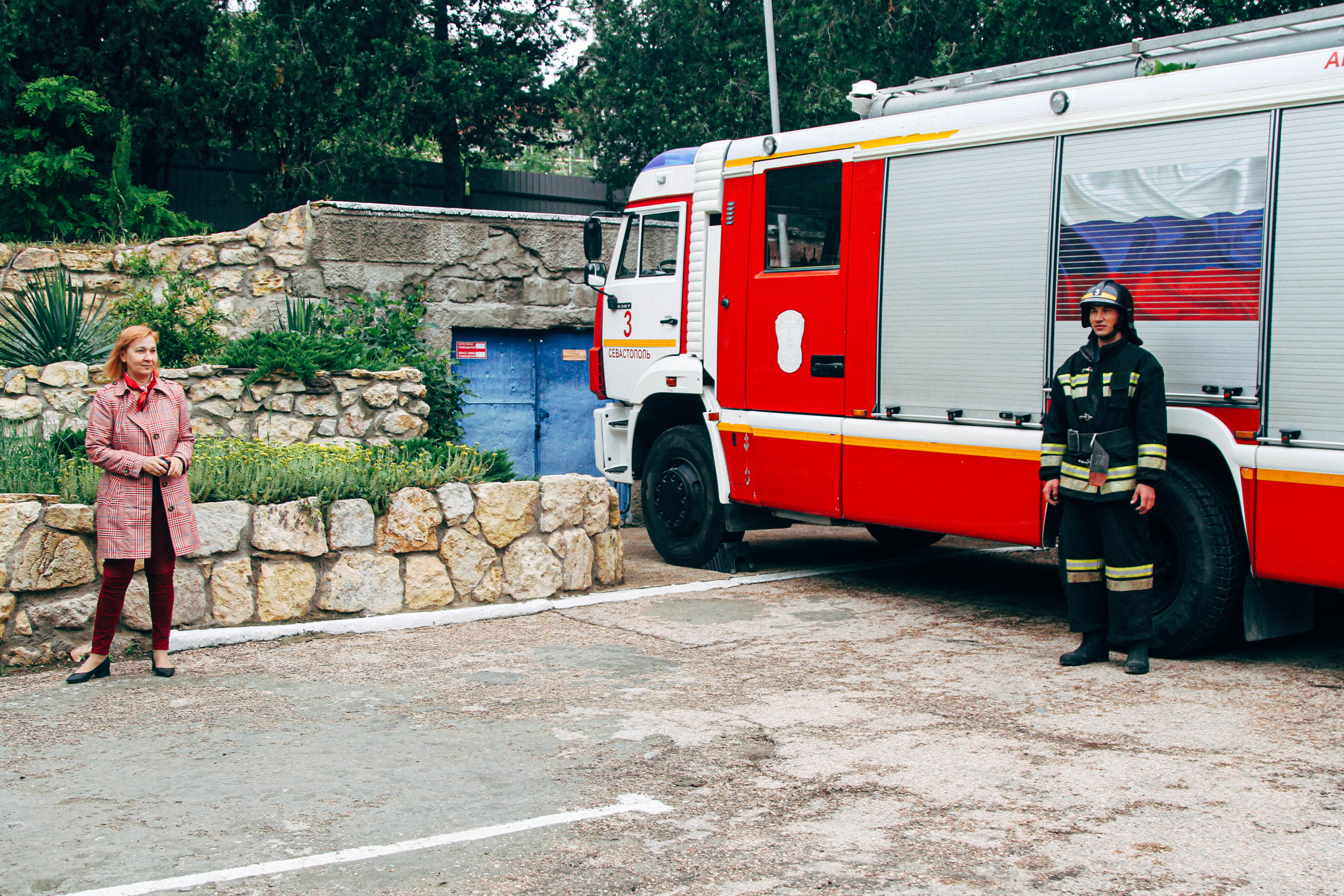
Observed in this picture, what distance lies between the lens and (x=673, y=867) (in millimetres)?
4059

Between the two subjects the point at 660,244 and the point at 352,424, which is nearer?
the point at 660,244

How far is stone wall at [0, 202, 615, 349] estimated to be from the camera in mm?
11656

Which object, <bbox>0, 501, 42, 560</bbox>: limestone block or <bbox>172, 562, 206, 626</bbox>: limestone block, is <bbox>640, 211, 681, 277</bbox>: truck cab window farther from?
<bbox>0, 501, 42, 560</bbox>: limestone block

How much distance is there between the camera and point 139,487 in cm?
645

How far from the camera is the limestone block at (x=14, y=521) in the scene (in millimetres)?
6711

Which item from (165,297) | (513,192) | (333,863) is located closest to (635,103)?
(513,192)

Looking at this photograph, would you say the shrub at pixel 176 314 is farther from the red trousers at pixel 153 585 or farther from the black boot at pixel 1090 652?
the black boot at pixel 1090 652

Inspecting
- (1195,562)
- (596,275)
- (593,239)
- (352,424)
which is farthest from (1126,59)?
(352,424)

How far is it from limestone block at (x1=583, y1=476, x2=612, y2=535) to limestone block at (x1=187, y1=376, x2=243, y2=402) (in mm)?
3322

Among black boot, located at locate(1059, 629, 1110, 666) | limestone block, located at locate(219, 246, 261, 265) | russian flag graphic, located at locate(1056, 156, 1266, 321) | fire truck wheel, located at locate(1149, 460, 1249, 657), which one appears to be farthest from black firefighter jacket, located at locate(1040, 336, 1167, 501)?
limestone block, located at locate(219, 246, 261, 265)

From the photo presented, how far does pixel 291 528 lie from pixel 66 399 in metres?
3.30

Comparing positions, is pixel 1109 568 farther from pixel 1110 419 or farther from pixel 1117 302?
pixel 1117 302

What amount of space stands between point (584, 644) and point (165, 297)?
606cm

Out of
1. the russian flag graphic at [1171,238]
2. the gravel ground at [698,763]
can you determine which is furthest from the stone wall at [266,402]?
the russian flag graphic at [1171,238]
